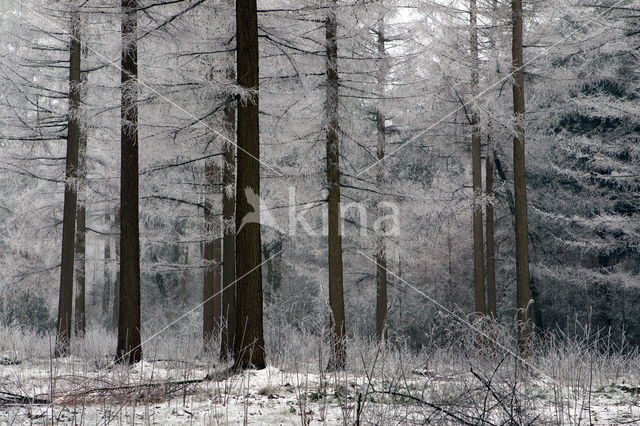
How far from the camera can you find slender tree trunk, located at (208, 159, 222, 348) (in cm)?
1349

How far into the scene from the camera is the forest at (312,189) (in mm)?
5707

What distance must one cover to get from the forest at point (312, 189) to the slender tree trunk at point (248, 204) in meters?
0.03

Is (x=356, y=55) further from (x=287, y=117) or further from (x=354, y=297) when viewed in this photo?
(x=354, y=297)

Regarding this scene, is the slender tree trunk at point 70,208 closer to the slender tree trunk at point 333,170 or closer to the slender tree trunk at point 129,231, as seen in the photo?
the slender tree trunk at point 129,231

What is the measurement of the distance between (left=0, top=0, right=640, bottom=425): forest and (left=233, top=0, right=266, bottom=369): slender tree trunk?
32 mm

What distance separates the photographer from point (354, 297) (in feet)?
95.3

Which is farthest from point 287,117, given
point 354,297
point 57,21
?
point 354,297

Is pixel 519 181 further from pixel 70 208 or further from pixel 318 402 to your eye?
pixel 70 208

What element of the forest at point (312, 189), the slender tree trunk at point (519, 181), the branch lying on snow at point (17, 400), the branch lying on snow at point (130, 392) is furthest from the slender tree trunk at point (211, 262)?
the branch lying on snow at point (17, 400)

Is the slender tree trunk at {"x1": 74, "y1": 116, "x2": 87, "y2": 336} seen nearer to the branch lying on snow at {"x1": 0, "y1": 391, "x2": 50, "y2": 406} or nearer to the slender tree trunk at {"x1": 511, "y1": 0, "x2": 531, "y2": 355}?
the branch lying on snow at {"x1": 0, "y1": 391, "x2": 50, "y2": 406}

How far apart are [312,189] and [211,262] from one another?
12.3 ft

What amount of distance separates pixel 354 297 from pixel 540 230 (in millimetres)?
10219

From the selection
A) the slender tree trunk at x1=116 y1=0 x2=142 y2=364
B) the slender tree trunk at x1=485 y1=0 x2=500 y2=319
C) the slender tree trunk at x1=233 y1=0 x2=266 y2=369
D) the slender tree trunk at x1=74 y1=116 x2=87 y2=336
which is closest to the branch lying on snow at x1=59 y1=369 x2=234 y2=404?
the slender tree trunk at x1=233 y1=0 x2=266 y2=369

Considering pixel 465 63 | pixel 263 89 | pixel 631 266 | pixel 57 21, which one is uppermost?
pixel 57 21
